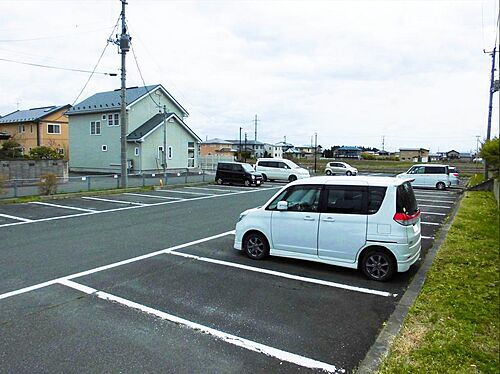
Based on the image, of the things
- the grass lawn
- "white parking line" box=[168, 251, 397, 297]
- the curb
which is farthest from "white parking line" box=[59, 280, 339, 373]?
"white parking line" box=[168, 251, 397, 297]

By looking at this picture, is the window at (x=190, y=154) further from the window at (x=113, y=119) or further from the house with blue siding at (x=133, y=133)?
the window at (x=113, y=119)

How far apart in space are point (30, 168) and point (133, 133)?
10745 millimetres

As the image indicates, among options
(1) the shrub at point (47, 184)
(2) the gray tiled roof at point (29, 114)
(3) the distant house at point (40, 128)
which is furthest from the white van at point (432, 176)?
→ (2) the gray tiled roof at point (29, 114)

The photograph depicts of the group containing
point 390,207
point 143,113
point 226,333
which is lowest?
point 226,333

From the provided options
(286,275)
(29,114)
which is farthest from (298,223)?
(29,114)

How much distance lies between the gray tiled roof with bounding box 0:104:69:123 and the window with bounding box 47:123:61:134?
1170 millimetres

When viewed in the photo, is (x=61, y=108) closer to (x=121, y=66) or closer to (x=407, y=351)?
(x=121, y=66)

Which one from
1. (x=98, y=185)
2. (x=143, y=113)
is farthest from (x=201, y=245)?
(x=143, y=113)

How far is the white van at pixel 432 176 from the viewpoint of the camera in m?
23.3

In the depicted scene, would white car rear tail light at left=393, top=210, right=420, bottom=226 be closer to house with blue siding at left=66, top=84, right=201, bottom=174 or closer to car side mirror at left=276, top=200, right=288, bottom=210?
car side mirror at left=276, top=200, right=288, bottom=210

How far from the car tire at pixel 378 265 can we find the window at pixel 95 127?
30.2 metres

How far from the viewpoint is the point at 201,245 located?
7863mm

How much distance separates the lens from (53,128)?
3881cm

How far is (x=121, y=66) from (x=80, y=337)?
18101 mm
